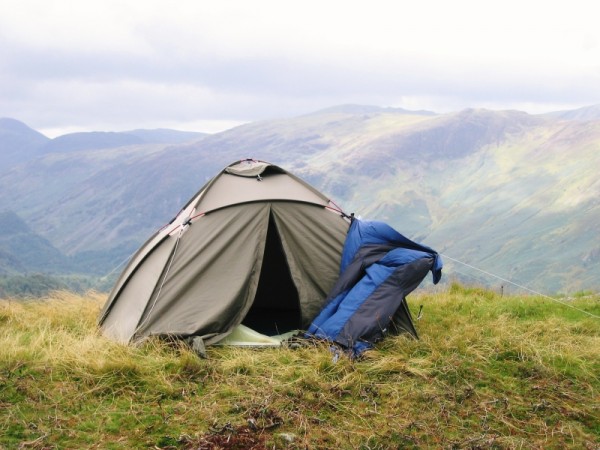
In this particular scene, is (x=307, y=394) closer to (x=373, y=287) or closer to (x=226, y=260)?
(x=373, y=287)

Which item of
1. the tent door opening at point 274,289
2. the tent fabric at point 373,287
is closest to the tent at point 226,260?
the tent fabric at point 373,287

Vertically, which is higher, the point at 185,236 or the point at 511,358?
the point at 185,236

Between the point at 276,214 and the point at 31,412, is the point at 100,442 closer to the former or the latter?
the point at 31,412

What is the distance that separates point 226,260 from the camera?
8.62 meters

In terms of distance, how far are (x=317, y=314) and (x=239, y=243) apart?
1.58 m

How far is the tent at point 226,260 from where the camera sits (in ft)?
26.8

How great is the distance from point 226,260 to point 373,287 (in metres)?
2.20

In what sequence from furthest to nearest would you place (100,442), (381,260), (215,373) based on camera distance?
(381,260), (215,373), (100,442)

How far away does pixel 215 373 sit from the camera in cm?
687

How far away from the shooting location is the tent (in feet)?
26.8

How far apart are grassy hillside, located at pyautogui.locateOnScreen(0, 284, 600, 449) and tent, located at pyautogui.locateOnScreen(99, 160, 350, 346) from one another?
59 centimetres

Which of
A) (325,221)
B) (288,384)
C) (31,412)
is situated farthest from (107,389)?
(325,221)

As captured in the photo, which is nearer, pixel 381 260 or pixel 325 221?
pixel 381 260

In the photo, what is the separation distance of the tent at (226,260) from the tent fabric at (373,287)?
1.67 ft
